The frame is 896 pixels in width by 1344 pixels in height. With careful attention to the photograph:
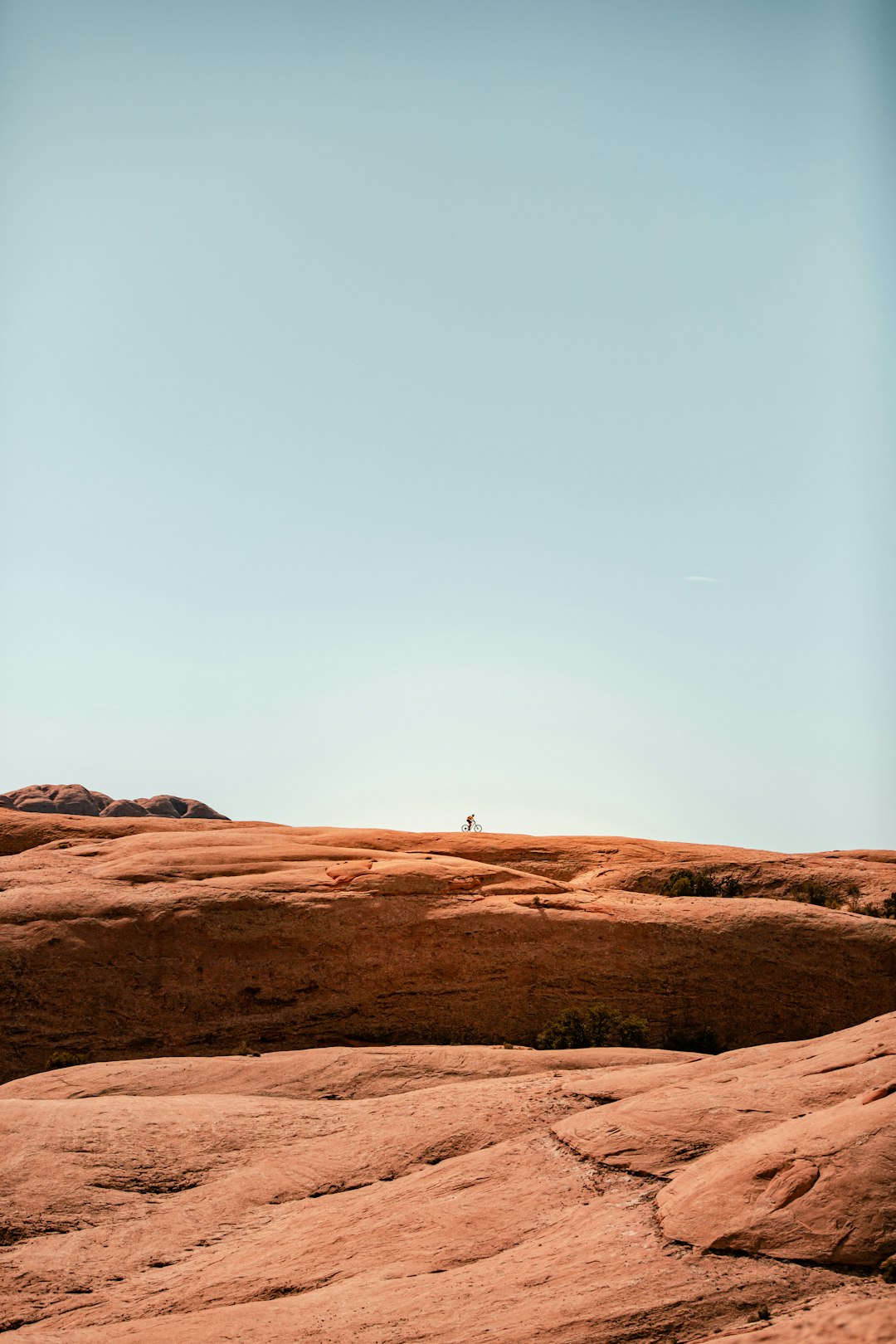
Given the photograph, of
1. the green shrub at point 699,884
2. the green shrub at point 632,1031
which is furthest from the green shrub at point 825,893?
the green shrub at point 632,1031

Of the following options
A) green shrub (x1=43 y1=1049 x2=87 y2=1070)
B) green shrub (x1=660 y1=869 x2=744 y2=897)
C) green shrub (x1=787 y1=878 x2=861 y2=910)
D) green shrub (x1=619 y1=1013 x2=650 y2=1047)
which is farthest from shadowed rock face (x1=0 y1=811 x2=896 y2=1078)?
green shrub (x1=787 y1=878 x2=861 y2=910)

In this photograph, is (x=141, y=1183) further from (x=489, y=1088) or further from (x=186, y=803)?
(x=186, y=803)

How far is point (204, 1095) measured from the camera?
65.6 feet

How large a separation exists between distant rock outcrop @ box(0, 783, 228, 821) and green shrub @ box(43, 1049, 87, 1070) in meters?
56.1

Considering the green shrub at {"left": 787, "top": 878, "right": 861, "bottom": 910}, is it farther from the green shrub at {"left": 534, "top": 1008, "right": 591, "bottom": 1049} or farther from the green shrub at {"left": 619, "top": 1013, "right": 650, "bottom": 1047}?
the green shrub at {"left": 534, "top": 1008, "right": 591, "bottom": 1049}

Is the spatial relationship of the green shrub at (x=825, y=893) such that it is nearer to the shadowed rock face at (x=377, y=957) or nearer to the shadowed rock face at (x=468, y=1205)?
the shadowed rock face at (x=377, y=957)

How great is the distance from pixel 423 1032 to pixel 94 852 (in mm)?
15037

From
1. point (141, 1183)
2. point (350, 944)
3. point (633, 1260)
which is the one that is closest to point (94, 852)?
point (350, 944)

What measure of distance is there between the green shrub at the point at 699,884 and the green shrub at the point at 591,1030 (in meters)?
9.19

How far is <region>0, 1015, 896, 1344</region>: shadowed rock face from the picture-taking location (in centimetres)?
1052

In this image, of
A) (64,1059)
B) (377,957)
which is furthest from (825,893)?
(64,1059)

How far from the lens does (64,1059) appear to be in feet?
84.7

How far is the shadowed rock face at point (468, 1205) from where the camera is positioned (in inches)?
414

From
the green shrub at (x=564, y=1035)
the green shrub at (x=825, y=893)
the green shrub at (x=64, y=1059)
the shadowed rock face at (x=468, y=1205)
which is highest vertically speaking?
the green shrub at (x=825, y=893)
